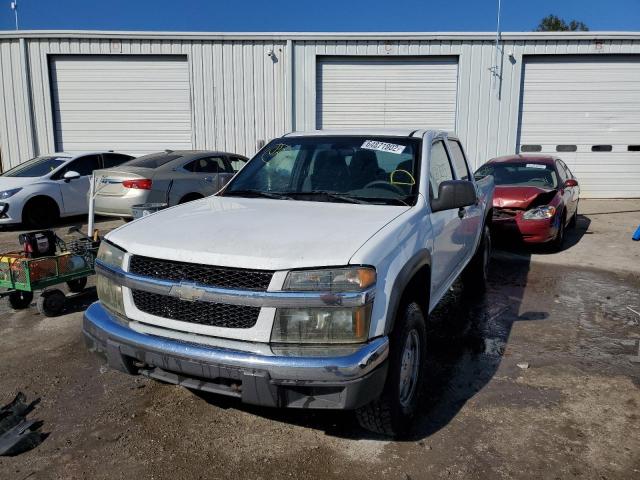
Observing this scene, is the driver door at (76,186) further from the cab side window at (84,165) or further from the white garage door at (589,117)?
the white garage door at (589,117)

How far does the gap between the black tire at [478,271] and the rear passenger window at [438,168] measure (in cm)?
155

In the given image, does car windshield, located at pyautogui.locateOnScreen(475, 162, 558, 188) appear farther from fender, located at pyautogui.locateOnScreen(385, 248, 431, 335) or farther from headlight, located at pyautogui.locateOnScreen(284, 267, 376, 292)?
headlight, located at pyautogui.locateOnScreen(284, 267, 376, 292)

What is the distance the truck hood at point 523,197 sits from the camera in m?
7.55

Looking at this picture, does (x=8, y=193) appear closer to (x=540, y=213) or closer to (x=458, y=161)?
(x=458, y=161)

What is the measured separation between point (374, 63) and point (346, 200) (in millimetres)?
11807

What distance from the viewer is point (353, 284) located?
8.03ft

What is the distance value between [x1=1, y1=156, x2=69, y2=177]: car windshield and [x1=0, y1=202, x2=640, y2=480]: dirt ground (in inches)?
240

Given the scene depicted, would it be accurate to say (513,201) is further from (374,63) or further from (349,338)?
(374,63)

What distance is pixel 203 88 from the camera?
1444 centimetres

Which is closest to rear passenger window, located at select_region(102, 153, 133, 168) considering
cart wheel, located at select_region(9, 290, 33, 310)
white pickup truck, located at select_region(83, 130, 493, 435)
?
cart wheel, located at select_region(9, 290, 33, 310)

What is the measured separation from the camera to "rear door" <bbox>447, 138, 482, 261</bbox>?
461 cm

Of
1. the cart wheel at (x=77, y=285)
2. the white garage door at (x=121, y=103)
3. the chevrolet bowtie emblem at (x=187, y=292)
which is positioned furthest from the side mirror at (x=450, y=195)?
the white garage door at (x=121, y=103)

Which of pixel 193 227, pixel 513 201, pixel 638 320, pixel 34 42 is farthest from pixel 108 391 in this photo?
pixel 34 42

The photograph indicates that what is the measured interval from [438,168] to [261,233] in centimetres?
187
